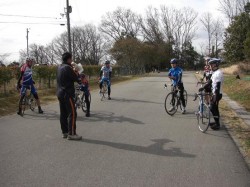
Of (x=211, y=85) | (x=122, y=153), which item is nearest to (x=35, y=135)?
(x=122, y=153)

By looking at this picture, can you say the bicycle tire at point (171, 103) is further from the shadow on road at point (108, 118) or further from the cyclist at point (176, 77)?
the shadow on road at point (108, 118)

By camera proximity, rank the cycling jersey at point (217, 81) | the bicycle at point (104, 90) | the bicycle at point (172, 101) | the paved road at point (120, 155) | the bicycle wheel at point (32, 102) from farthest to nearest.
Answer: the bicycle at point (104, 90)
the bicycle wheel at point (32, 102)
the bicycle at point (172, 101)
the cycling jersey at point (217, 81)
the paved road at point (120, 155)

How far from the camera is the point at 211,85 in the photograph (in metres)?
9.27

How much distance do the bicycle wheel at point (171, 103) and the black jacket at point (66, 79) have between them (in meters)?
4.27

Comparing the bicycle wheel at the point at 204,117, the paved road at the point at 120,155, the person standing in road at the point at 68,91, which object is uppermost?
the person standing in road at the point at 68,91

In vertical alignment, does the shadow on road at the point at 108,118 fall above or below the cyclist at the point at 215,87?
below

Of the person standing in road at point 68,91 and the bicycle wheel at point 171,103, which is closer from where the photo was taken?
the person standing in road at point 68,91

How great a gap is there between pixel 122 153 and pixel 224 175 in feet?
6.77

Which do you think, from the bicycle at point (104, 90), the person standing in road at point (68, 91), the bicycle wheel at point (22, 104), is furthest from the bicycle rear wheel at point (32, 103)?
the person standing in road at point (68, 91)

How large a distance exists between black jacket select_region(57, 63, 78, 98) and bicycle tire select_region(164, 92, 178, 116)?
426 centimetres

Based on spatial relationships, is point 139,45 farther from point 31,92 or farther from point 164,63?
point 31,92

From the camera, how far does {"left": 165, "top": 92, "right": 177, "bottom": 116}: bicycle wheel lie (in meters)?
11.5

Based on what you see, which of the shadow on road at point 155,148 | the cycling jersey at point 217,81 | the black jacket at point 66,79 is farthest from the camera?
the cycling jersey at point 217,81

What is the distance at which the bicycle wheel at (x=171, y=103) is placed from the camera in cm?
1152
